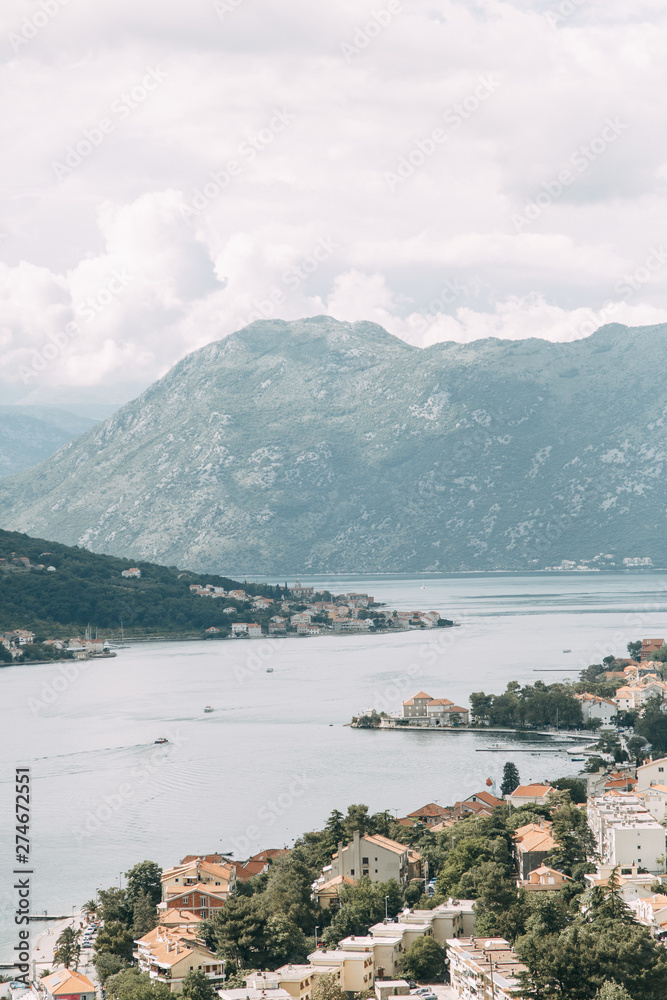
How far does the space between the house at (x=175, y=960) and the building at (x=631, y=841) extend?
7120 mm

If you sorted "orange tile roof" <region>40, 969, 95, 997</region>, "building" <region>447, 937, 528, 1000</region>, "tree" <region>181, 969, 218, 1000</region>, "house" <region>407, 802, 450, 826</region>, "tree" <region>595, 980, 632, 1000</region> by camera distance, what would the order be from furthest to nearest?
"house" <region>407, 802, 450, 826</region> < "orange tile roof" <region>40, 969, 95, 997</region> < "tree" <region>181, 969, 218, 1000</region> < "building" <region>447, 937, 528, 1000</region> < "tree" <region>595, 980, 632, 1000</region>

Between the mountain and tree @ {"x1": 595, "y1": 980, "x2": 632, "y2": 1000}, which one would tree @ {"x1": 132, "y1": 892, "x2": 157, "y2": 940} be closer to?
tree @ {"x1": 595, "y1": 980, "x2": 632, "y2": 1000}

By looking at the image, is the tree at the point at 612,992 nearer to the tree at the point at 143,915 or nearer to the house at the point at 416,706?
the tree at the point at 143,915

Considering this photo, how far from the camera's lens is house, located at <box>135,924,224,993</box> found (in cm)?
1822

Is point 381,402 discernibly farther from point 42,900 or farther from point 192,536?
point 42,900

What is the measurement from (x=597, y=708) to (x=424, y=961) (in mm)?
30307

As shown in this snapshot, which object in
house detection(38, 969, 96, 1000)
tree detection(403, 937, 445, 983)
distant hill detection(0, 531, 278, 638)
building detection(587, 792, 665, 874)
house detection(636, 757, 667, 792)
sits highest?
distant hill detection(0, 531, 278, 638)

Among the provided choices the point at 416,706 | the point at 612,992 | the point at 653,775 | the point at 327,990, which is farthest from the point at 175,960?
the point at 416,706

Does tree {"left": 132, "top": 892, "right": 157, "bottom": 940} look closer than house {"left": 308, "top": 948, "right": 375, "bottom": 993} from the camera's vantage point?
No

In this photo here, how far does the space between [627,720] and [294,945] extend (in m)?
27.5

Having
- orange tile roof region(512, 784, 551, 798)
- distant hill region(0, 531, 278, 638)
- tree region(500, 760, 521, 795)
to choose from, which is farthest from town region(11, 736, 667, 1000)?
distant hill region(0, 531, 278, 638)

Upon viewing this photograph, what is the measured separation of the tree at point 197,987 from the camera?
16.6 metres

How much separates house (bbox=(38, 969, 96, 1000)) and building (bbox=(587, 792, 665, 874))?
8.92 meters

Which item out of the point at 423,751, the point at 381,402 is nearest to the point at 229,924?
the point at 423,751
